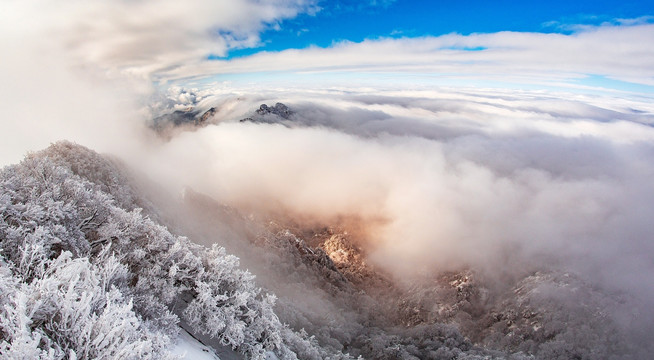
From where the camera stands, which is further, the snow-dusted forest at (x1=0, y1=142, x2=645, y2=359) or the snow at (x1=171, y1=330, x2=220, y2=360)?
the snow at (x1=171, y1=330, x2=220, y2=360)

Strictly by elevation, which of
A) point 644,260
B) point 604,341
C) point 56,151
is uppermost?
point 56,151

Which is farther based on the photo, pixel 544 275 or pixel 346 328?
pixel 544 275

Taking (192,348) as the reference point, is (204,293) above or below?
above

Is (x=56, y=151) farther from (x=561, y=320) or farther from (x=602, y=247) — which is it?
(x=602, y=247)

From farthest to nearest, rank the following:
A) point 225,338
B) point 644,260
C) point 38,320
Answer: point 644,260 → point 225,338 → point 38,320

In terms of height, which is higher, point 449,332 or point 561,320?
point 449,332

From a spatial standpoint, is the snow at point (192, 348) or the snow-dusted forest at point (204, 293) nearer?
the snow-dusted forest at point (204, 293)

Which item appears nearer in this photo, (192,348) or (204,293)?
(192,348)

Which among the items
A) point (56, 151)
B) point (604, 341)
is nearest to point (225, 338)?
point (56, 151)

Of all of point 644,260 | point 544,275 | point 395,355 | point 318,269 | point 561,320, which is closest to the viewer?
point 395,355
